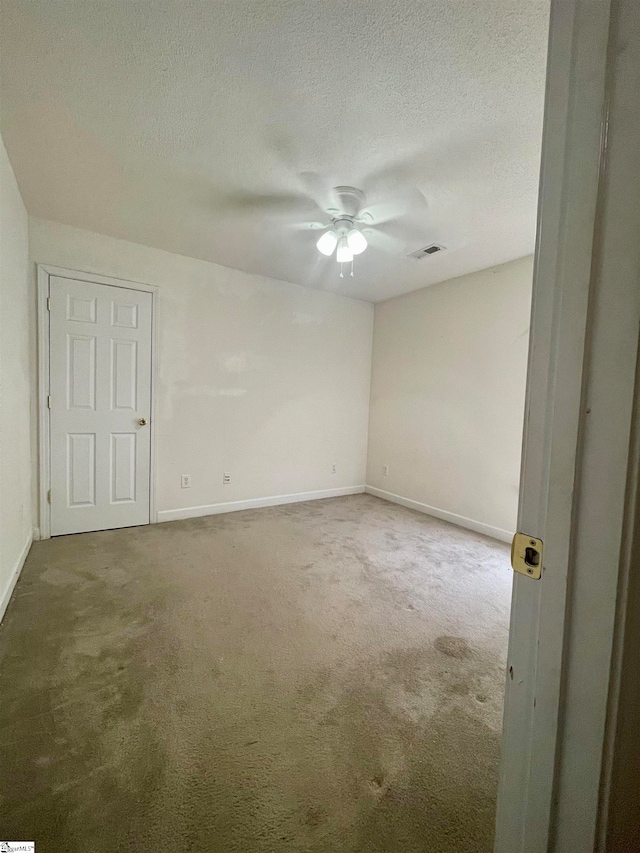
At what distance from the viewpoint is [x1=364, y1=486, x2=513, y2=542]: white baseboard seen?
3.45 metres

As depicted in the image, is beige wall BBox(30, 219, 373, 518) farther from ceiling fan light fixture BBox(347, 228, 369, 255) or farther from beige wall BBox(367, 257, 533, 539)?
ceiling fan light fixture BBox(347, 228, 369, 255)

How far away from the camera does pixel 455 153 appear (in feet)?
6.32

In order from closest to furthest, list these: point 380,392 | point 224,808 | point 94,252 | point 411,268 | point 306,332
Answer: point 224,808
point 94,252
point 411,268
point 306,332
point 380,392

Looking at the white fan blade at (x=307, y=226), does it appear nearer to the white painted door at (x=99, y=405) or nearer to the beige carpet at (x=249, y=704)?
the white painted door at (x=99, y=405)

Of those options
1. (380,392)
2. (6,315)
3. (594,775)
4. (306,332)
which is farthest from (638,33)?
(380,392)

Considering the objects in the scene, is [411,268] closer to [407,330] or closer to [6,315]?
[407,330]

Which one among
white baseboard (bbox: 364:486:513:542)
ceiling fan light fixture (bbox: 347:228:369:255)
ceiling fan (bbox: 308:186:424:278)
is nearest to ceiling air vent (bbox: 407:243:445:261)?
ceiling fan (bbox: 308:186:424:278)

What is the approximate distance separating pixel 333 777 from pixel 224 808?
351 mm

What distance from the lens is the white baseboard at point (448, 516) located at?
345cm

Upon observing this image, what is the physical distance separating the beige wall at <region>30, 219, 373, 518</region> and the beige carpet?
1300mm

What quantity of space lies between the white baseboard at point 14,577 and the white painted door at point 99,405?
1.14 feet

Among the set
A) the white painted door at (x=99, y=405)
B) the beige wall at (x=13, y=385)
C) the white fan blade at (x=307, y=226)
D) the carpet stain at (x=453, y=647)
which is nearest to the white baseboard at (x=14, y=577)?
the beige wall at (x=13, y=385)

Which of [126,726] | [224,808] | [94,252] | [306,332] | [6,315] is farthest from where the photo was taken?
[306,332]

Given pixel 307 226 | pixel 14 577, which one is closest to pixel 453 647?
pixel 14 577
